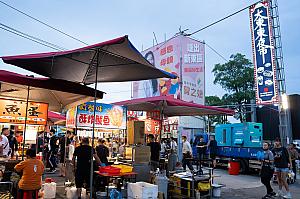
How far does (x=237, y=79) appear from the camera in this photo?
Result: 2877 centimetres

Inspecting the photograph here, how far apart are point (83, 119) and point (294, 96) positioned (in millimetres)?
17940

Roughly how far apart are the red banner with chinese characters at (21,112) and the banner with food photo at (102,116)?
1256 mm

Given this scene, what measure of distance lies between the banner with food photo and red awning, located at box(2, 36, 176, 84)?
1784 mm

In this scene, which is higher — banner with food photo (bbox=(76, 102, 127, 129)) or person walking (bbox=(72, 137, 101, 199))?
banner with food photo (bbox=(76, 102, 127, 129))

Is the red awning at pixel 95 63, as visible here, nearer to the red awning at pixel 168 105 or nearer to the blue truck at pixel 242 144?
the red awning at pixel 168 105

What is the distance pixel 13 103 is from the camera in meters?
7.38

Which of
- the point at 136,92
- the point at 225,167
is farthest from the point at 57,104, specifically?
the point at 136,92

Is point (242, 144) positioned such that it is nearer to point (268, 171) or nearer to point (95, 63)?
point (268, 171)

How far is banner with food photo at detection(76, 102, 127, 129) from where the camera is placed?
29.3 feet

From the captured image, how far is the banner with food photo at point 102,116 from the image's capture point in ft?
29.3

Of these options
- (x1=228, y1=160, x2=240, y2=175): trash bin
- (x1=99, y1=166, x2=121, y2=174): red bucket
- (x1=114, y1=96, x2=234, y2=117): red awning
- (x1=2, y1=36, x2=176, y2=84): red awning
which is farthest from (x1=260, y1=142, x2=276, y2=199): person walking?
(x1=228, y1=160, x2=240, y2=175): trash bin

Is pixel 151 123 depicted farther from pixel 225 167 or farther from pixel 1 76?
pixel 225 167

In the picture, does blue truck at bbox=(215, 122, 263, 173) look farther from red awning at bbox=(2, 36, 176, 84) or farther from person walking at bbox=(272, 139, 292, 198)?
red awning at bbox=(2, 36, 176, 84)

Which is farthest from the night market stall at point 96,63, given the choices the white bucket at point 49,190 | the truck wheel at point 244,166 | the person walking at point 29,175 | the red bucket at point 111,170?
the truck wheel at point 244,166
